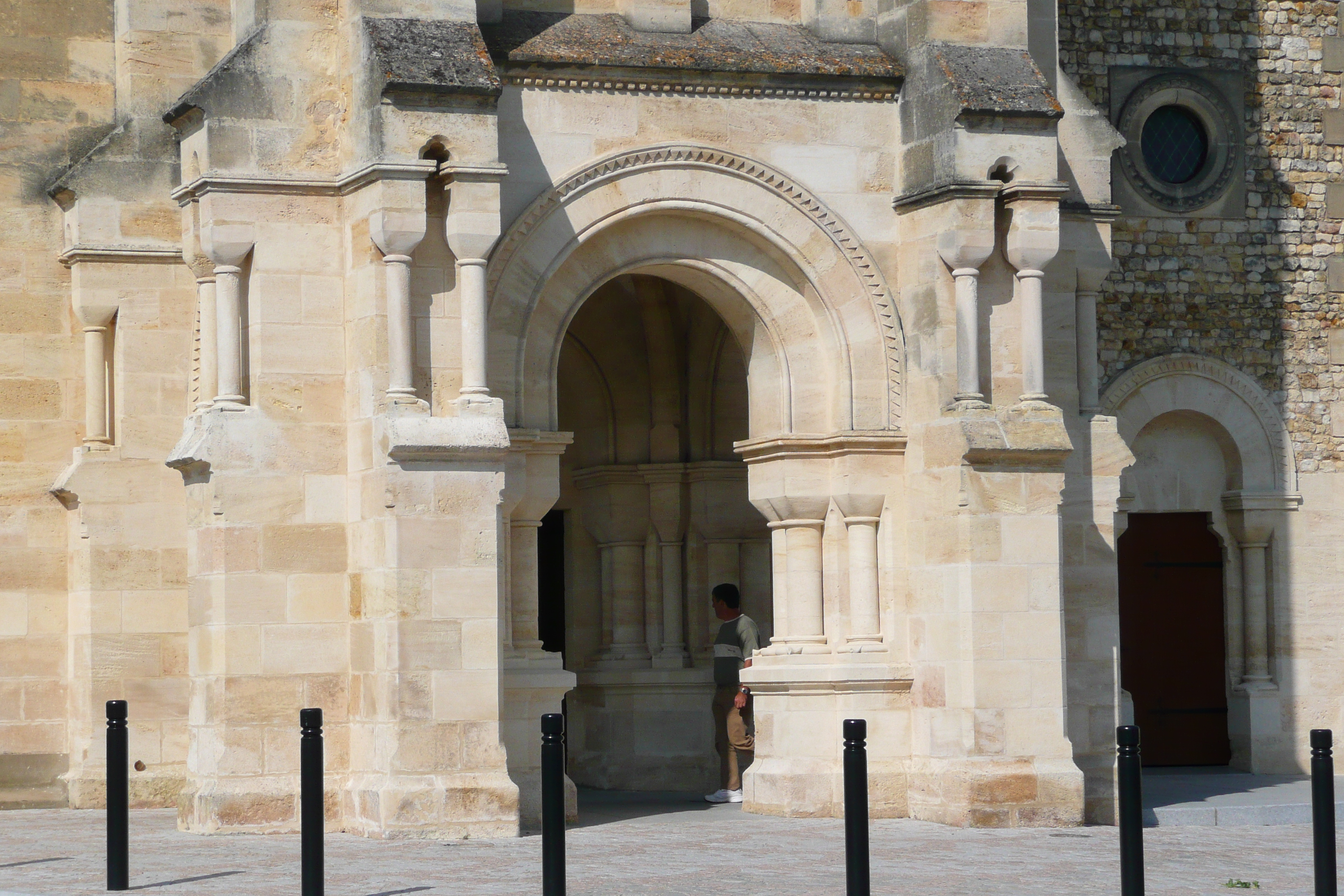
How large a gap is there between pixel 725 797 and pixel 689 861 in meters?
3.77

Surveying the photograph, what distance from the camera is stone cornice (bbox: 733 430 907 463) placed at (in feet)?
45.4

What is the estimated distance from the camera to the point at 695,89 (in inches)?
A: 538

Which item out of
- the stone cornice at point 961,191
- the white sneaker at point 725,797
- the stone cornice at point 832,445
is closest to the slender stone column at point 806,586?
Result: the stone cornice at point 832,445

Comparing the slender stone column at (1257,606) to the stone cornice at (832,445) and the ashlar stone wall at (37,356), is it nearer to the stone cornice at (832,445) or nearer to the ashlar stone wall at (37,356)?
the stone cornice at (832,445)

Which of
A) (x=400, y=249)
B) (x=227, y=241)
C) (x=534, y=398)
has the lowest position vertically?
(x=534, y=398)

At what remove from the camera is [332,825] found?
507 inches

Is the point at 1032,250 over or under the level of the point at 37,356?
over

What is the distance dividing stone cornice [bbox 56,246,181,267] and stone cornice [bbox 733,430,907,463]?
423 cm

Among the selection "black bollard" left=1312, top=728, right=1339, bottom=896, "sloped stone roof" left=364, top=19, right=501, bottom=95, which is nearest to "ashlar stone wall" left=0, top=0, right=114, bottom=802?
"sloped stone roof" left=364, top=19, right=501, bottom=95

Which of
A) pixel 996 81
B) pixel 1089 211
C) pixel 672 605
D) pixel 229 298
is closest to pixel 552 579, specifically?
pixel 672 605

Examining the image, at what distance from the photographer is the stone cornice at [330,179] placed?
41.3 feet

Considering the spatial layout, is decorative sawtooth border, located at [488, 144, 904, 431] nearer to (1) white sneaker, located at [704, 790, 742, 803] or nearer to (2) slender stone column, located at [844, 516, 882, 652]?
(2) slender stone column, located at [844, 516, 882, 652]

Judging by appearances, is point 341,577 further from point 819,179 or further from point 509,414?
point 819,179

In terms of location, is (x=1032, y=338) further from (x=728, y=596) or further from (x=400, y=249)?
(x=400, y=249)
